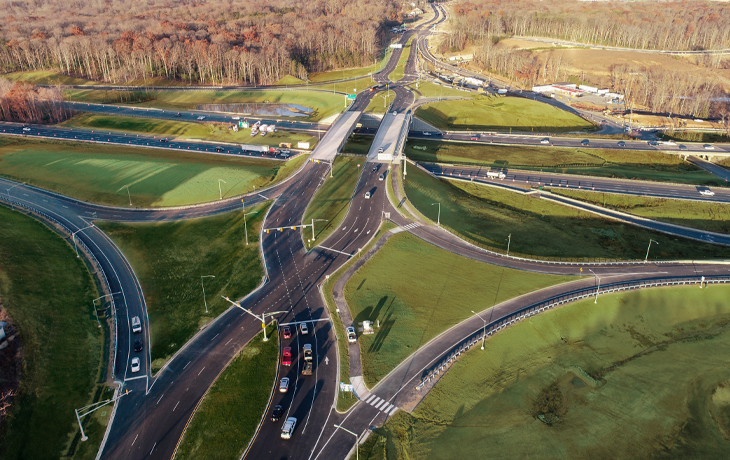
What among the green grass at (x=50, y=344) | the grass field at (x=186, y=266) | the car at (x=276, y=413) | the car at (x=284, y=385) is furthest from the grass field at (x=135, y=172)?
the car at (x=276, y=413)

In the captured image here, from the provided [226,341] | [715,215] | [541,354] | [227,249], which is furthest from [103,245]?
[715,215]

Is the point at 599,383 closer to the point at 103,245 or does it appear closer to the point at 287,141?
the point at 103,245

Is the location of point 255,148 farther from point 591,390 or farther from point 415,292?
point 591,390

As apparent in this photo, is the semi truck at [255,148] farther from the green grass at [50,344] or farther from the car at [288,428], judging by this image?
the car at [288,428]

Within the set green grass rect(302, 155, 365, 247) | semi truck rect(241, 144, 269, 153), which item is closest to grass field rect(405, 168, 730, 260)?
green grass rect(302, 155, 365, 247)

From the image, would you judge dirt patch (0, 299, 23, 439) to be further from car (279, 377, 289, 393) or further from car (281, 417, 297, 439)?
car (281, 417, 297, 439)

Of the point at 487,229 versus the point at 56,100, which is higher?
the point at 56,100

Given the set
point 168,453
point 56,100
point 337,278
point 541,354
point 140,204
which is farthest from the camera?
point 56,100
